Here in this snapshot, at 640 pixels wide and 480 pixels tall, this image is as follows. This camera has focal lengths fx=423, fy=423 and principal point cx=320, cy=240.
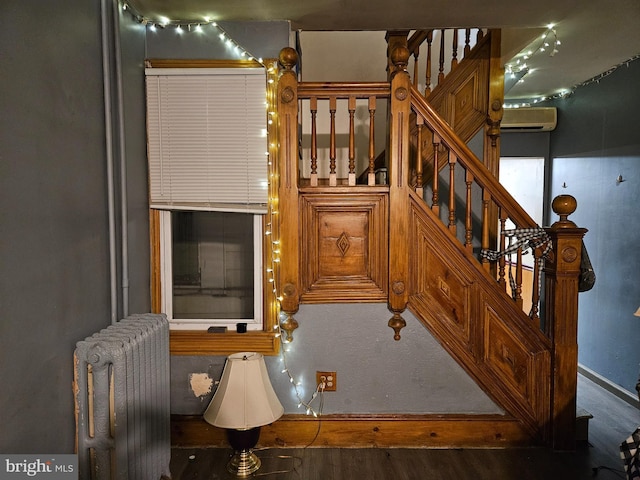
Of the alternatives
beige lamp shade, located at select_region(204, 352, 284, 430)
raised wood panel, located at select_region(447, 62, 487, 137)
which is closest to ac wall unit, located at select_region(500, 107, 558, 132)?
raised wood panel, located at select_region(447, 62, 487, 137)

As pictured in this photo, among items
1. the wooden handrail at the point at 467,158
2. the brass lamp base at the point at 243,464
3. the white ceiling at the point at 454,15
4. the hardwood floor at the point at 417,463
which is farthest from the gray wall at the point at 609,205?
the brass lamp base at the point at 243,464

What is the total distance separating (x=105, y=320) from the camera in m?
2.03

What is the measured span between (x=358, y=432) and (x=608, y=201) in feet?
9.36

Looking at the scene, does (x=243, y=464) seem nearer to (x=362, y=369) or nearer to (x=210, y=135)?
(x=362, y=369)

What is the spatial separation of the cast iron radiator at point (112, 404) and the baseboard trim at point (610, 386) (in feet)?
11.3

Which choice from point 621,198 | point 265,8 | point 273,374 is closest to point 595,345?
point 621,198

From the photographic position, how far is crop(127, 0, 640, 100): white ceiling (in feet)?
7.59

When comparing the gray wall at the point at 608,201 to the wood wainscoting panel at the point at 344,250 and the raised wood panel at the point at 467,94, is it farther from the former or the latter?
the wood wainscoting panel at the point at 344,250

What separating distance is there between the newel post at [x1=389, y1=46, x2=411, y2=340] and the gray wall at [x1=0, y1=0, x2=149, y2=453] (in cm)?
151

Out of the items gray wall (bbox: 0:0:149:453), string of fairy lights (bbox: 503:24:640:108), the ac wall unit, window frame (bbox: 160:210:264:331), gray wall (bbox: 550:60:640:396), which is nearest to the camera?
gray wall (bbox: 0:0:149:453)

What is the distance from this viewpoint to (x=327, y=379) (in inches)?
102

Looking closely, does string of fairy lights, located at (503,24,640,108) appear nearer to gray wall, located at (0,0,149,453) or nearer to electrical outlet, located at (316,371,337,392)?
electrical outlet, located at (316,371,337,392)

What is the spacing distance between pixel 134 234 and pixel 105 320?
53 centimetres

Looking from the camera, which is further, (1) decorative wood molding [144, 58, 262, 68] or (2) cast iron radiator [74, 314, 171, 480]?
(1) decorative wood molding [144, 58, 262, 68]
